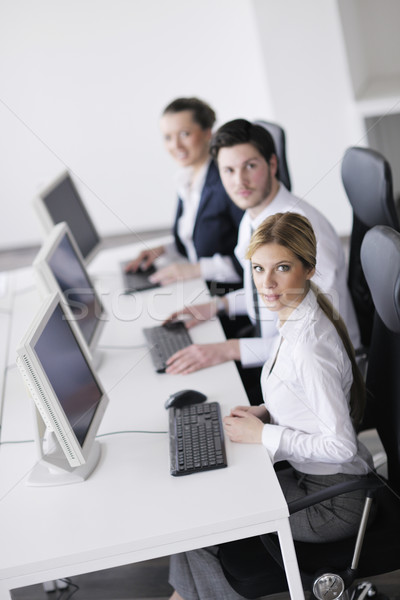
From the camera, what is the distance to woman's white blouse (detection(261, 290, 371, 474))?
156 cm

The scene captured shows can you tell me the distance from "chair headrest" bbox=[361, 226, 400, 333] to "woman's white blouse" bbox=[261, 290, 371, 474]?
134mm

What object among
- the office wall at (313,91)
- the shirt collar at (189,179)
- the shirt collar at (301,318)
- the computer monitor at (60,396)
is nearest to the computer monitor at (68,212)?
the shirt collar at (189,179)

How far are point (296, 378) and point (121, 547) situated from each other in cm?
53

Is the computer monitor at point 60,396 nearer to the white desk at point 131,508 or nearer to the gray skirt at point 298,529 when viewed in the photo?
the white desk at point 131,508

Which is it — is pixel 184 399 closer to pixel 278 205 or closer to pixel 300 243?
pixel 300 243

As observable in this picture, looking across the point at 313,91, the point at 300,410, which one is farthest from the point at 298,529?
the point at 313,91

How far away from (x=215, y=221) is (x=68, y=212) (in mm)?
603

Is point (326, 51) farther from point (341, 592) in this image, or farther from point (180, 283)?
point (341, 592)

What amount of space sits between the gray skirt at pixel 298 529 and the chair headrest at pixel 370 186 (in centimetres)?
85

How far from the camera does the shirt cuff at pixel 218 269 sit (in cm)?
288

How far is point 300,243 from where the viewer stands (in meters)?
1.65

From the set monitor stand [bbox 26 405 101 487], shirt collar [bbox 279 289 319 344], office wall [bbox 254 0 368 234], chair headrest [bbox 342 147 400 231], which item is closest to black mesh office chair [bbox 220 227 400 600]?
shirt collar [bbox 279 289 319 344]

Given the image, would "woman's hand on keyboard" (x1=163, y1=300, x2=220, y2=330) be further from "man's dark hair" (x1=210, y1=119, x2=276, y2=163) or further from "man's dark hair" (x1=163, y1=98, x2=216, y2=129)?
"man's dark hair" (x1=163, y1=98, x2=216, y2=129)

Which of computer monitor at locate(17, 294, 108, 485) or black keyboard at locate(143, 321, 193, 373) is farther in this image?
→ black keyboard at locate(143, 321, 193, 373)
